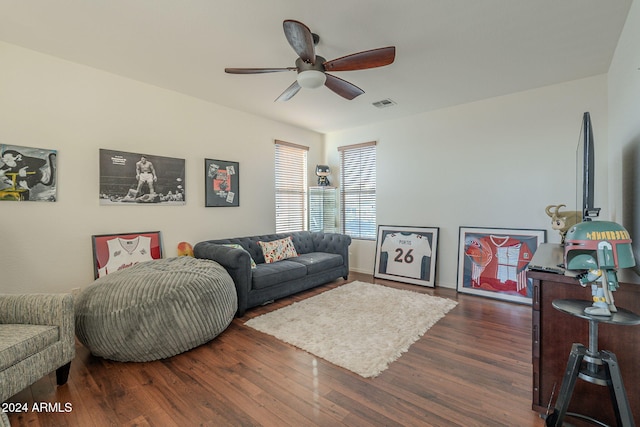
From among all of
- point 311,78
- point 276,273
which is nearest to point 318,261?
point 276,273

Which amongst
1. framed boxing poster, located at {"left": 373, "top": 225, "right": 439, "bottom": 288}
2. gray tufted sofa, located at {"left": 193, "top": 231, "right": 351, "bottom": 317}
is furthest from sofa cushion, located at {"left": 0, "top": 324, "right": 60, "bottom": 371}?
framed boxing poster, located at {"left": 373, "top": 225, "right": 439, "bottom": 288}

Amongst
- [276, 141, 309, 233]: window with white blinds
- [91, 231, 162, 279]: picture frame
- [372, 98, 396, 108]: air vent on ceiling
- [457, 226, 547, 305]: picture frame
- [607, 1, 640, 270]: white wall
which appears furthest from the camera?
[276, 141, 309, 233]: window with white blinds

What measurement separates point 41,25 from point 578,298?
4314 millimetres

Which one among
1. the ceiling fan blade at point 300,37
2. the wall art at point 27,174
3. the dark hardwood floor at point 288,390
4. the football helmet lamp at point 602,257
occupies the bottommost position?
the dark hardwood floor at point 288,390

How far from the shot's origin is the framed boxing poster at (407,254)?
446cm

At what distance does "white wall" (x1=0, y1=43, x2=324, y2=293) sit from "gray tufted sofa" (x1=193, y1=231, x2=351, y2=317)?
61cm

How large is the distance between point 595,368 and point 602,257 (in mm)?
555

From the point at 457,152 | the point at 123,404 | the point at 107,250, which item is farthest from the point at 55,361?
the point at 457,152

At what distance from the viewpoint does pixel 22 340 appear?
5.63 ft

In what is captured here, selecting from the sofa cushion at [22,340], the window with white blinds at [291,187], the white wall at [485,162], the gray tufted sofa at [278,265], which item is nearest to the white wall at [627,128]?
the white wall at [485,162]

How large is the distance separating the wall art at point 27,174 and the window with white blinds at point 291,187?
2976 millimetres

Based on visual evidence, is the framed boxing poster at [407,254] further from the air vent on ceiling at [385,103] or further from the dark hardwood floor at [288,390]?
the air vent on ceiling at [385,103]

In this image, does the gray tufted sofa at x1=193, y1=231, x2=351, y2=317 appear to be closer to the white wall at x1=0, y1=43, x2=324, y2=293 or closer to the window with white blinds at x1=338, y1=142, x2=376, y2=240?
the white wall at x1=0, y1=43, x2=324, y2=293

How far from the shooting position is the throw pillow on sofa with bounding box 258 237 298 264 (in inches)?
164
